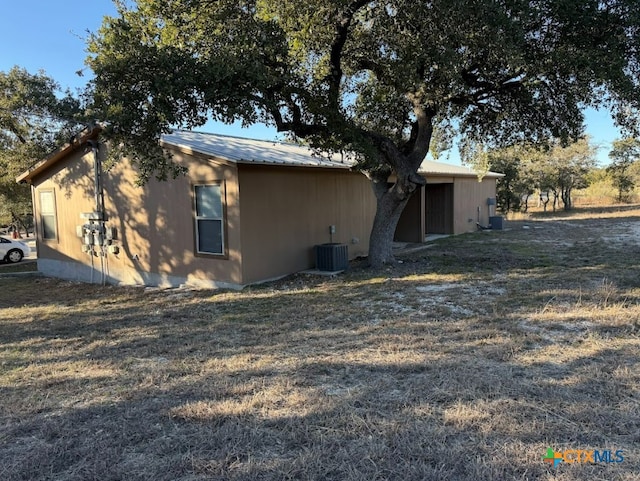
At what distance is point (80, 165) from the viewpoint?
36.3ft

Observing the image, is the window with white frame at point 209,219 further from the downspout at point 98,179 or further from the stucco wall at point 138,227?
the downspout at point 98,179

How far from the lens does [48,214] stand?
479 inches

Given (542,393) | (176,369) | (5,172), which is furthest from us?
(5,172)

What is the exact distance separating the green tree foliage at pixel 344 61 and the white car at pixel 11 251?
10.8 metres

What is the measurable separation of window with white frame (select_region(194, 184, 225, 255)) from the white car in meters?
10.3

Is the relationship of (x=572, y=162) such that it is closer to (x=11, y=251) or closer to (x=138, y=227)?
(x=138, y=227)

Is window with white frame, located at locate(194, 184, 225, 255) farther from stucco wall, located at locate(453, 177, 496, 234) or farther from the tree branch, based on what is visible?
stucco wall, located at locate(453, 177, 496, 234)

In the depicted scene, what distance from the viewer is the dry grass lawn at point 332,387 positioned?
2533 millimetres

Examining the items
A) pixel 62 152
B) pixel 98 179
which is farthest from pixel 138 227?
pixel 62 152

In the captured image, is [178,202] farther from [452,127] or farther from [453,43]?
[452,127]

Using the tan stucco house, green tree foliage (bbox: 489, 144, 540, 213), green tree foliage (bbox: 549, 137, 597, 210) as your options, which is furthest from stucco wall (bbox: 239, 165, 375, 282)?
green tree foliage (bbox: 549, 137, 597, 210)

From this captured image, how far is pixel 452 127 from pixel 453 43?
477 cm

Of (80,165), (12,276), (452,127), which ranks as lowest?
(12,276)

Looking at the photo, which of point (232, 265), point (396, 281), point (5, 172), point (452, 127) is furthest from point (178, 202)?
point (5, 172)
